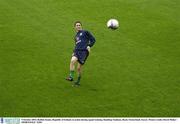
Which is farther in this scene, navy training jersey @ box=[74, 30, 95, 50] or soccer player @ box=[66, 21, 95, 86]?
navy training jersey @ box=[74, 30, 95, 50]

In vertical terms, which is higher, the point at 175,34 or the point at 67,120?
the point at 175,34

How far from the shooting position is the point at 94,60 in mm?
25203

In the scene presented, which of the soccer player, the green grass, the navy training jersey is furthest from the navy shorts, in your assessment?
the green grass

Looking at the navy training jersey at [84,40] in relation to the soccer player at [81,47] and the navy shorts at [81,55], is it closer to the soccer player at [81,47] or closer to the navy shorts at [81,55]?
the soccer player at [81,47]

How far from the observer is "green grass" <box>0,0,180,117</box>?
20.1 m

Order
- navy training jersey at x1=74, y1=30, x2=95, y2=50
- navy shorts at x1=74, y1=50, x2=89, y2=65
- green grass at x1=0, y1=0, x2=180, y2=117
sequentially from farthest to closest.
Answer: navy training jersey at x1=74, y1=30, x2=95, y2=50 → navy shorts at x1=74, y1=50, x2=89, y2=65 → green grass at x1=0, y1=0, x2=180, y2=117

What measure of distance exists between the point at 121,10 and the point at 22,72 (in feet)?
35.4

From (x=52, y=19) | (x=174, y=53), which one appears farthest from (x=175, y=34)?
(x=52, y=19)

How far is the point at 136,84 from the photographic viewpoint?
2233 cm

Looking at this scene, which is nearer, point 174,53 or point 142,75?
point 142,75

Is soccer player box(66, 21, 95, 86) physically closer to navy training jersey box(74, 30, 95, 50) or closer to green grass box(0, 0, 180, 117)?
navy training jersey box(74, 30, 95, 50)

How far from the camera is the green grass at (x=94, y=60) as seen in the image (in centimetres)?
2008

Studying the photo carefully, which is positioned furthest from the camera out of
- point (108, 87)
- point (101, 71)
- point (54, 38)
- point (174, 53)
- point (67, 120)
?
point (54, 38)

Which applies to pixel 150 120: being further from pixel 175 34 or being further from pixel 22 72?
pixel 175 34
